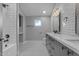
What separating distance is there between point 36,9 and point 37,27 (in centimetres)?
127

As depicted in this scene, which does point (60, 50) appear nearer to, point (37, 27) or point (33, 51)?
point (33, 51)

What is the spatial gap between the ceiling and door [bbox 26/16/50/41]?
34 centimetres

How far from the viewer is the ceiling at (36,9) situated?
546cm

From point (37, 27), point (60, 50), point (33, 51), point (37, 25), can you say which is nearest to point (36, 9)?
point (37, 25)

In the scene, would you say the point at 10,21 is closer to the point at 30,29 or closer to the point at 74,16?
the point at 74,16

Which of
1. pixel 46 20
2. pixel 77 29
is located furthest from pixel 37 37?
pixel 77 29

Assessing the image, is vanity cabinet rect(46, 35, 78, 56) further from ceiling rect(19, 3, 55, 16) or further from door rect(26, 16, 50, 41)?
door rect(26, 16, 50, 41)

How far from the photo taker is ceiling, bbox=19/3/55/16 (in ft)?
17.9

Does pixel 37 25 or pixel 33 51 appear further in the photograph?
pixel 37 25

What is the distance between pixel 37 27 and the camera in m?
6.61

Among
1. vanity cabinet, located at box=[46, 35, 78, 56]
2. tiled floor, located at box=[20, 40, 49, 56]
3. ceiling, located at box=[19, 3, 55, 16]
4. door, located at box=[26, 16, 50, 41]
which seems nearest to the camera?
vanity cabinet, located at box=[46, 35, 78, 56]

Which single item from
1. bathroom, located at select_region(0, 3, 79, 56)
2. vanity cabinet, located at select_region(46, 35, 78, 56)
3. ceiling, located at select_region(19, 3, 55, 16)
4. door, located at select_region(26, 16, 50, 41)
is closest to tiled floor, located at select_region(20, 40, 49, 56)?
bathroom, located at select_region(0, 3, 79, 56)

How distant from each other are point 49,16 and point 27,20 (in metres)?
1.60

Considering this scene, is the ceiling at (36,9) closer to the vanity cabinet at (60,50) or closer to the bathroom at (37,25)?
the bathroom at (37,25)
